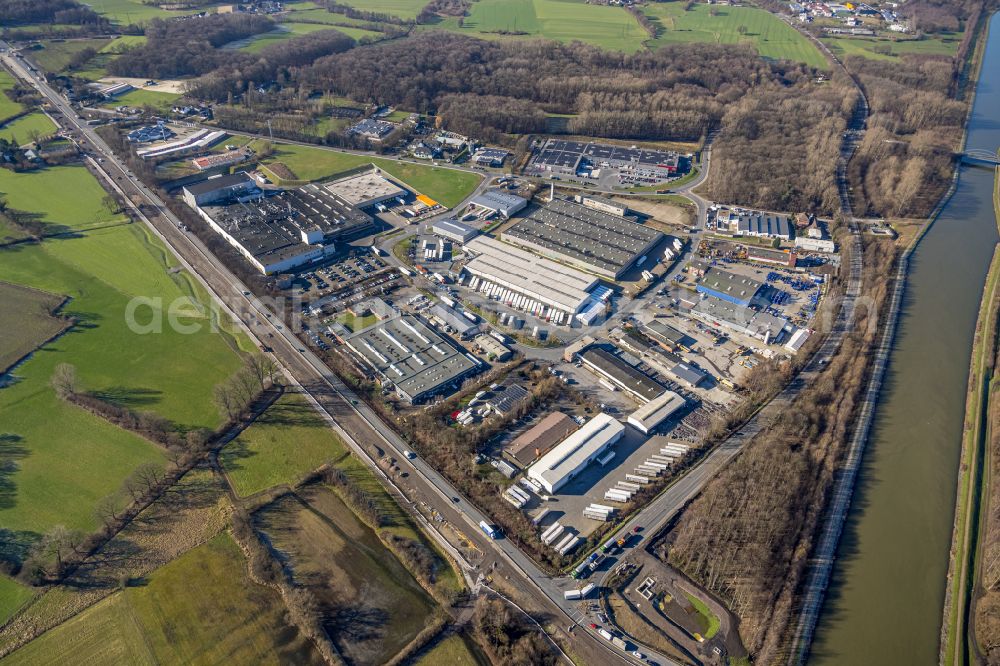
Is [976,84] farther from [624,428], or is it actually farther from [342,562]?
[342,562]

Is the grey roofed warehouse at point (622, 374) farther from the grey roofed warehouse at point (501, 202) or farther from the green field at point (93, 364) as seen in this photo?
the green field at point (93, 364)

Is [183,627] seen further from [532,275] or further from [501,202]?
[501,202]

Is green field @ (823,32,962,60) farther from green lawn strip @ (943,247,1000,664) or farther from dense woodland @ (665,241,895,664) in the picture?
dense woodland @ (665,241,895,664)

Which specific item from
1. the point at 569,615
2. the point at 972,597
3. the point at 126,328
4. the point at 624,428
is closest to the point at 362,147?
the point at 126,328

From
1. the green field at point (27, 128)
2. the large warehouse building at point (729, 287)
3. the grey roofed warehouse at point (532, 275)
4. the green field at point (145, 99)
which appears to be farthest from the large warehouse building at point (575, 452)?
the green field at point (145, 99)

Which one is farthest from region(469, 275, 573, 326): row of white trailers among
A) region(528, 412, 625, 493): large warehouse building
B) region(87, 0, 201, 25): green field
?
region(87, 0, 201, 25): green field

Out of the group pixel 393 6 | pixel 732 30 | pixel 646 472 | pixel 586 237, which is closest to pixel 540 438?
pixel 646 472
